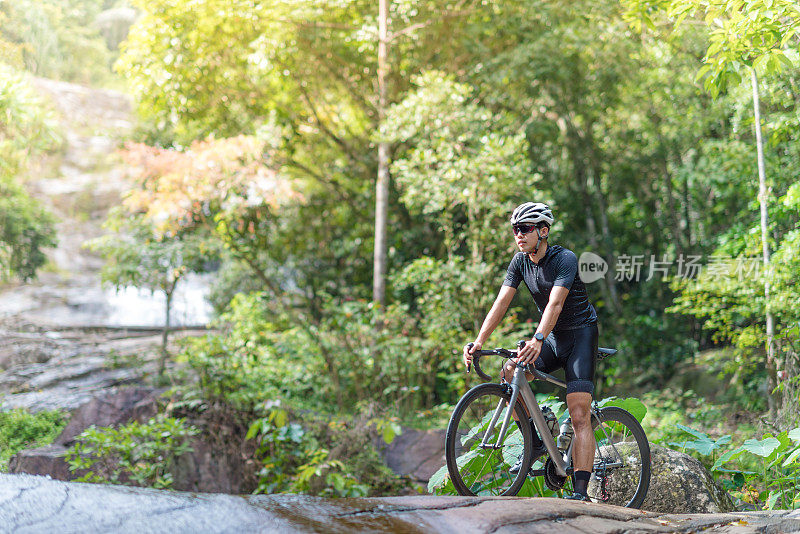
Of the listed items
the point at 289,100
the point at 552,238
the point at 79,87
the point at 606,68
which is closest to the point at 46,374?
the point at 289,100

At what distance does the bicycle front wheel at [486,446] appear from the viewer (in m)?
3.19

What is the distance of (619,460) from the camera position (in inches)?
138

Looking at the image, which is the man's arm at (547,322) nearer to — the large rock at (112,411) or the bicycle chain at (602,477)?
the bicycle chain at (602,477)

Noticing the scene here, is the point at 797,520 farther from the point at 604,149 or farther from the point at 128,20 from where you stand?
the point at 128,20

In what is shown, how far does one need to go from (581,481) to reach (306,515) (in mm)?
1471

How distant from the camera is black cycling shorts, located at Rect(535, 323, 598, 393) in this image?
3244 millimetres

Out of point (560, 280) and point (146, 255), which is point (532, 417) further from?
point (146, 255)

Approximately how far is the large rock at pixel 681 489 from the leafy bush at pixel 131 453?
12.5 ft

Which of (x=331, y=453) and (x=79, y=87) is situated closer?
(x=331, y=453)

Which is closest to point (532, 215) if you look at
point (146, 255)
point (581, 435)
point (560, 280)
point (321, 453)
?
point (560, 280)

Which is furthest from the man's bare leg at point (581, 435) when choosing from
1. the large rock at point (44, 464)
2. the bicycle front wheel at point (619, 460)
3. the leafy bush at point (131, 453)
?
the large rock at point (44, 464)

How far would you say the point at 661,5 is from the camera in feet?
17.1

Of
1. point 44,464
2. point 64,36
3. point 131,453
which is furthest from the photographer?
point 64,36

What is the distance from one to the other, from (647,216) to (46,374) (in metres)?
9.61
